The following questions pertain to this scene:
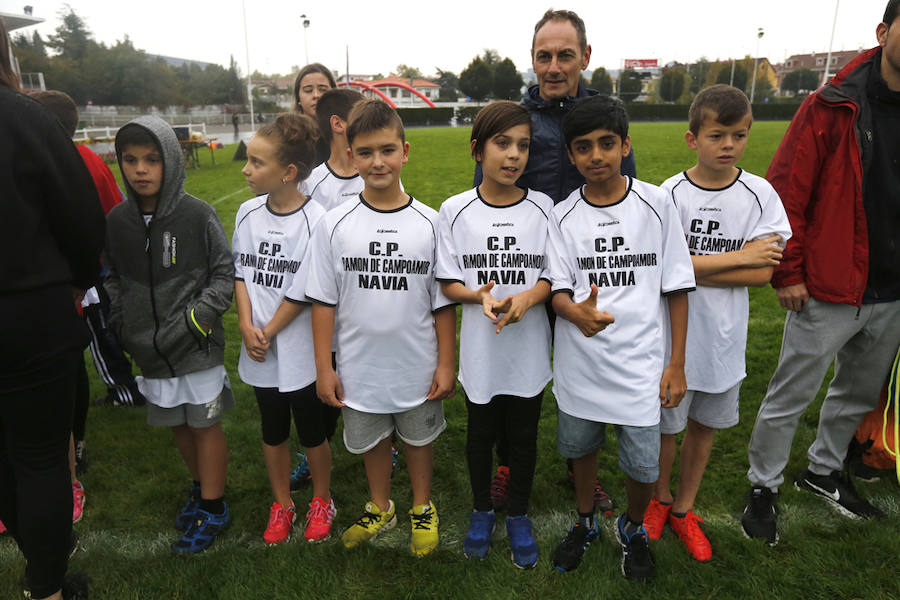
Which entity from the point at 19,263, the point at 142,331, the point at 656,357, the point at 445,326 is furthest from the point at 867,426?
the point at 19,263

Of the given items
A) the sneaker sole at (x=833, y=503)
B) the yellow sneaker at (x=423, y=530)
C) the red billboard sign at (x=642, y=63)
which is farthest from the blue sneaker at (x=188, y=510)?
the red billboard sign at (x=642, y=63)

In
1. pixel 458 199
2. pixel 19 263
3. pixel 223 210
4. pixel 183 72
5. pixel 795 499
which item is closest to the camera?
pixel 19 263

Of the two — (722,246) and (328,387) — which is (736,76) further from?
(328,387)

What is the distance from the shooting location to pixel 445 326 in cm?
243

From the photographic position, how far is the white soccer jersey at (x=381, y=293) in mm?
2365

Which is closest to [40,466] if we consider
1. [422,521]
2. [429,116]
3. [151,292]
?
[151,292]

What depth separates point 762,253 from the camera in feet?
7.40

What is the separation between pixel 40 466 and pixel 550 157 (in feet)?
7.59

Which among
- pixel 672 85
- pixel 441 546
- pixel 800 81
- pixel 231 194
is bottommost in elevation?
pixel 441 546

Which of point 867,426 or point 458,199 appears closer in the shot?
point 458,199

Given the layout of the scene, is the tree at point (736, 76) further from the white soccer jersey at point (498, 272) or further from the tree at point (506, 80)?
the white soccer jersey at point (498, 272)

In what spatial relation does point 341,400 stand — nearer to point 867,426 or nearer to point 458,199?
point 458,199

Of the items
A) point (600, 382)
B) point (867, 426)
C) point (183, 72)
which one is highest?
point (183, 72)

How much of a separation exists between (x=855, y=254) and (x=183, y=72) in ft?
308
